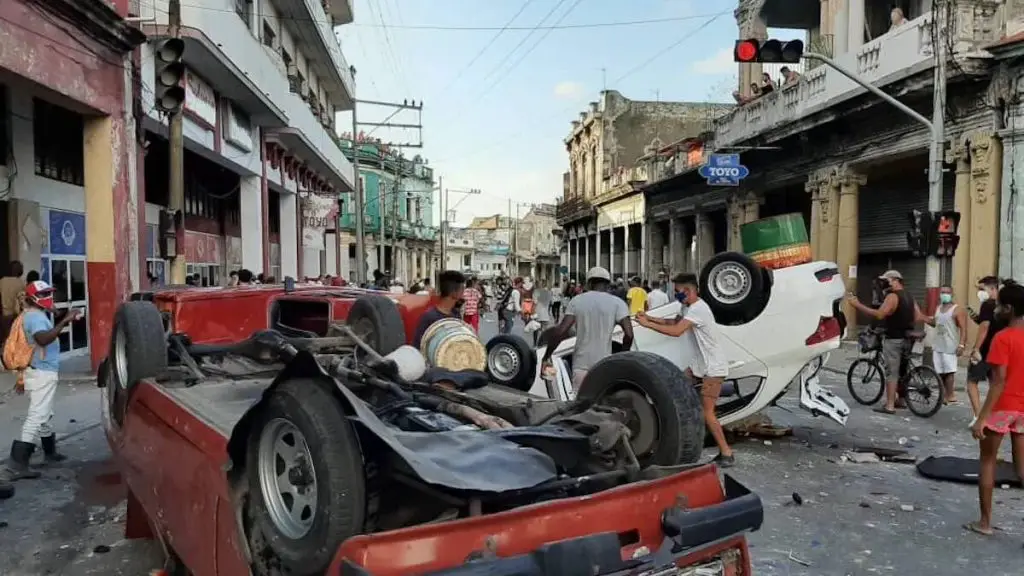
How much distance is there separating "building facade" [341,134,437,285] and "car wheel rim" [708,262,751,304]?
4439 centimetres

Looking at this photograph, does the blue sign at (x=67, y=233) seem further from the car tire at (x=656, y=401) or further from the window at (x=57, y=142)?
the car tire at (x=656, y=401)

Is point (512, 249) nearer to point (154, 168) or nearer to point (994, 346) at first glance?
point (154, 168)

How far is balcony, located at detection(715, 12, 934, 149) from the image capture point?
17311 mm

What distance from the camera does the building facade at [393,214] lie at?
192 feet

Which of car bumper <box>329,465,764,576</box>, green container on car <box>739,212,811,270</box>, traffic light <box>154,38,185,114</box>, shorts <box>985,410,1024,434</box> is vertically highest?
traffic light <box>154,38,185,114</box>

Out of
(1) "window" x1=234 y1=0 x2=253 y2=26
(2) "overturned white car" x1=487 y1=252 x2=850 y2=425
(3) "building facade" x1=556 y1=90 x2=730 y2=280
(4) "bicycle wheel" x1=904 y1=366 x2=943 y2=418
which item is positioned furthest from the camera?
(3) "building facade" x1=556 y1=90 x2=730 y2=280

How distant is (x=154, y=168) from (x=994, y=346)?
1940 cm

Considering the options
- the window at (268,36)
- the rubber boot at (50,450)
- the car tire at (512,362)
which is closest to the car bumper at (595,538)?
the car tire at (512,362)

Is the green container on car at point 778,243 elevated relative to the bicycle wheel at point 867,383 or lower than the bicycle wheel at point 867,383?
elevated

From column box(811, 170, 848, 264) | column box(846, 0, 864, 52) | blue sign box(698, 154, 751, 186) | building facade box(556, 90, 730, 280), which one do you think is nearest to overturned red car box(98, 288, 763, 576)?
column box(811, 170, 848, 264)

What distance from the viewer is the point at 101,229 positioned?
13.2 m

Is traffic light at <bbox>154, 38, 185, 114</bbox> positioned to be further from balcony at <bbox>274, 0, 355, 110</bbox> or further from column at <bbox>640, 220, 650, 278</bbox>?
column at <bbox>640, 220, 650, 278</bbox>

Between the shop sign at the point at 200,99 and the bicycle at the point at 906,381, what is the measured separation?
39.2 feet

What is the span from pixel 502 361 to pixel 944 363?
613cm
